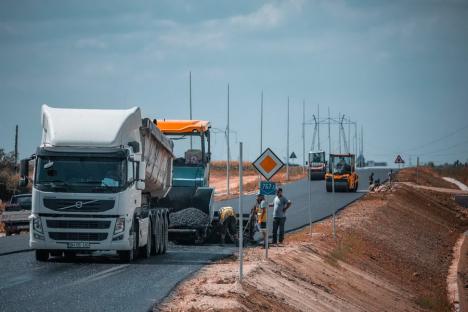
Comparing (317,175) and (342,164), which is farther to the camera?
(317,175)

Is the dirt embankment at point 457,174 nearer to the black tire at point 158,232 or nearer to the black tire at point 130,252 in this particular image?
the black tire at point 158,232

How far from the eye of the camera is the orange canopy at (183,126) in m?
31.8

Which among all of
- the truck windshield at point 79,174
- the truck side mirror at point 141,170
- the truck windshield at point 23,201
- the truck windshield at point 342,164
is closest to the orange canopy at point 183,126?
the truck side mirror at point 141,170

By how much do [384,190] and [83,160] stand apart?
58.1 metres

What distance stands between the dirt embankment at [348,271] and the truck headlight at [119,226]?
235cm

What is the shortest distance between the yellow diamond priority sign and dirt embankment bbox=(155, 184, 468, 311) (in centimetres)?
230

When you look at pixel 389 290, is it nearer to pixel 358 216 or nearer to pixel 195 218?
pixel 195 218

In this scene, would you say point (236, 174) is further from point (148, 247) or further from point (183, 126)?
point (148, 247)

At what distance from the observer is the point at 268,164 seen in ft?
77.5

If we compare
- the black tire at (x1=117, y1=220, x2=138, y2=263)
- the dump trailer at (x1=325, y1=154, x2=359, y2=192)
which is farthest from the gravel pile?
the dump trailer at (x1=325, y1=154, x2=359, y2=192)

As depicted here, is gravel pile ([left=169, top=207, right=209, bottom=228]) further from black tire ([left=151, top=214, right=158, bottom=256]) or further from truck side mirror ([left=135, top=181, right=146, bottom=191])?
truck side mirror ([left=135, top=181, right=146, bottom=191])

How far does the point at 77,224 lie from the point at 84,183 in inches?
38.6

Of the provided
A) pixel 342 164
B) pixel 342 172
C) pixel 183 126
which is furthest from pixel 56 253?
pixel 342 172

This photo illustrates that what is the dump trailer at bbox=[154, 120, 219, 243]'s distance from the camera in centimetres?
3067
